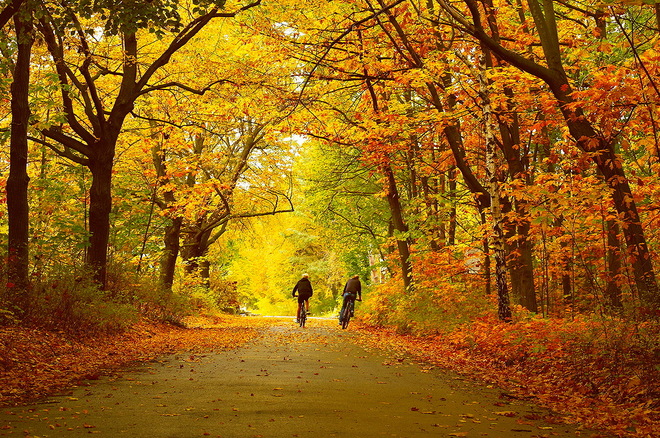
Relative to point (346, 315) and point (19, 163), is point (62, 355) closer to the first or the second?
point (19, 163)

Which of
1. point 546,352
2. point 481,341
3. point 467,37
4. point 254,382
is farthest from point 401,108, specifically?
point 254,382

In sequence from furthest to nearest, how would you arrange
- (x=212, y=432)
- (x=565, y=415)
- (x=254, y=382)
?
(x=254, y=382) < (x=565, y=415) < (x=212, y=432)

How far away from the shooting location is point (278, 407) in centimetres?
702

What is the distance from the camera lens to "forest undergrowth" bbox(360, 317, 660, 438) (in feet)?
22.4

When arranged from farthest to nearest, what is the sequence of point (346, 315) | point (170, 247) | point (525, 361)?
point (170, 247), point (346, 315), point (525, 361)

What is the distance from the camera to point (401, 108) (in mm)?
17625

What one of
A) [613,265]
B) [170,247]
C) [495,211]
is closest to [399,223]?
[613,265]

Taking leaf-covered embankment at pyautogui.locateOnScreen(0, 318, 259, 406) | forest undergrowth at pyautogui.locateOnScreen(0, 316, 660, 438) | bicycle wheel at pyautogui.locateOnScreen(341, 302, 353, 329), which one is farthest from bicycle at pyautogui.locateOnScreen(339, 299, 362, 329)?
forest undergrowth at pyautogui.locateOnScreen(0, 316, 660, 438)

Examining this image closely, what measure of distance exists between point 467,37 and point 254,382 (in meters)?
11.3

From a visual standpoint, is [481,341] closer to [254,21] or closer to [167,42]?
[254,21]

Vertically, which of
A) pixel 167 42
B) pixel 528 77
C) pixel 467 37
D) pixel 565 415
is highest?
pixel 167 42

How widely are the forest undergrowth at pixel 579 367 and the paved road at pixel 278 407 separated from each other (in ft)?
1.71

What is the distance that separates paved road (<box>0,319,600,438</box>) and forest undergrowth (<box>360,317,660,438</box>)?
52 cm

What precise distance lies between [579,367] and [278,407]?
4.43 meters
